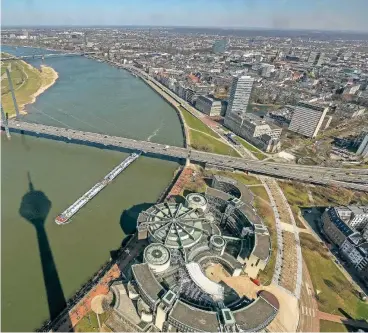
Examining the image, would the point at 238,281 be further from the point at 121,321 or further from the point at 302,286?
the point at 121,321

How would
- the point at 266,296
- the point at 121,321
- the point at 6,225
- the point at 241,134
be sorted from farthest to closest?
the point at 241,134, the point at 6,225, the point at 266,296, the point at 121,321

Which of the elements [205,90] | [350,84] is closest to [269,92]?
[205,90]

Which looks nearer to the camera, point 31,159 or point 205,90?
point 31,159

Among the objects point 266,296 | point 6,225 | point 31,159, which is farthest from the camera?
point 31,159

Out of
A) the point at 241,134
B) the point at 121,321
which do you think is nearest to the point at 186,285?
the point at 121,321

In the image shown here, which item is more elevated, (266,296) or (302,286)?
(266,296)

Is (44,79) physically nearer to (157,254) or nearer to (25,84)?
(25,84)

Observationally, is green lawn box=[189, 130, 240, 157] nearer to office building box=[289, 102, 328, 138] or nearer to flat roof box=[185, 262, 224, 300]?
office building box=[289, 102, 328, 138]
